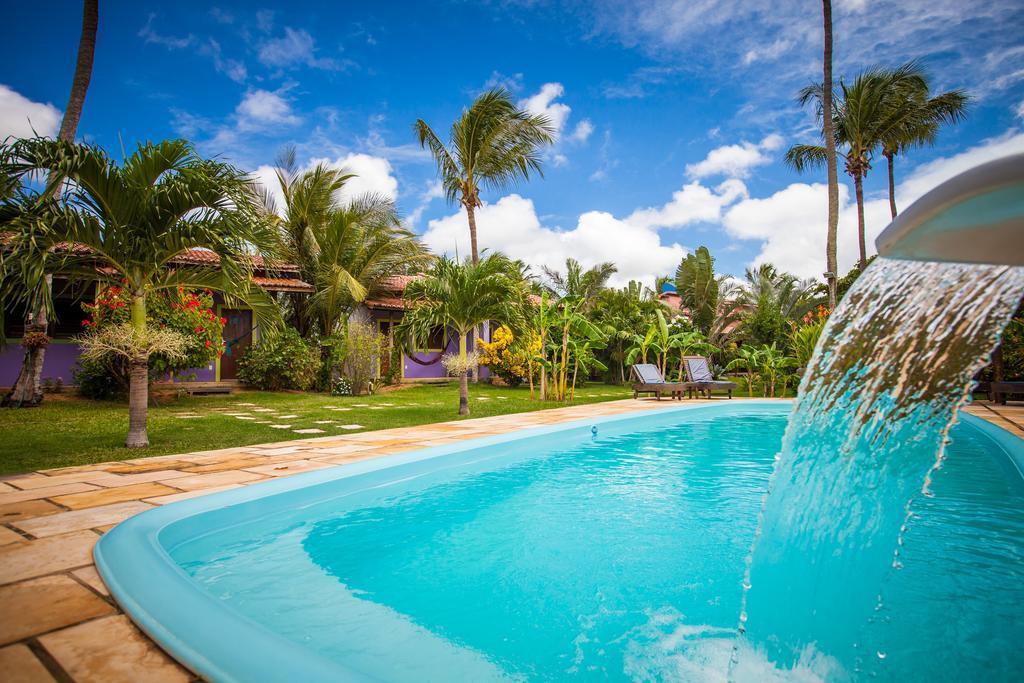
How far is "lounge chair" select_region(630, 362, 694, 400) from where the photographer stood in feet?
44.8

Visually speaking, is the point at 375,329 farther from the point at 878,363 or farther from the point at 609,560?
the point at 878,363

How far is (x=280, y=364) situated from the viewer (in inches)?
531

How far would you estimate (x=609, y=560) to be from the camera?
351 centimetres

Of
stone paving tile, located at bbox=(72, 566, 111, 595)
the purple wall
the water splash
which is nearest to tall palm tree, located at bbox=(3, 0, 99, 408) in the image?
the purple wall

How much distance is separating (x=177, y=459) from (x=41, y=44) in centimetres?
1361

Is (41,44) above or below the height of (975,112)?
below

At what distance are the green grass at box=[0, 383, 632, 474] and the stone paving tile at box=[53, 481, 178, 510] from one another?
1481mm

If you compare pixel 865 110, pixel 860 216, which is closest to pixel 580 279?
pixel 860 216

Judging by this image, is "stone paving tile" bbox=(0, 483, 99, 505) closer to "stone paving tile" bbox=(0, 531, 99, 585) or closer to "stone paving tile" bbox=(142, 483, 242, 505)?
"stone paving tile" bbox=(142, 483, 242, 505)

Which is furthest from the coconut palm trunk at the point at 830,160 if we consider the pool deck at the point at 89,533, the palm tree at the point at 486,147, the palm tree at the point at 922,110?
the pool deck at the point at 89,533

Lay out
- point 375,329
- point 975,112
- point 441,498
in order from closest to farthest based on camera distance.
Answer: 1. point 441,498
2. point 375,329
3. point 975,112

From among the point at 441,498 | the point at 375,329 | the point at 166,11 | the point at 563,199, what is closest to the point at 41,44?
the point at 166,11

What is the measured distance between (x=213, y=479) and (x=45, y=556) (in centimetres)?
178

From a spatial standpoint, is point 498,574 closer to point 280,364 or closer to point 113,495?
point 113,495
